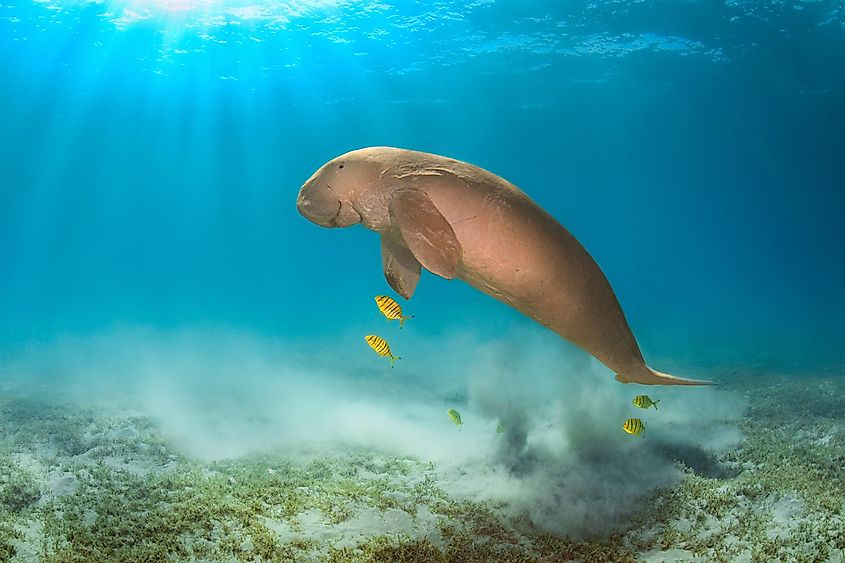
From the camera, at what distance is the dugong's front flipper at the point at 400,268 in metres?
3.37

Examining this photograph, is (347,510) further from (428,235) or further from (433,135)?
(433,135)

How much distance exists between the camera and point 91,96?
37094 mm

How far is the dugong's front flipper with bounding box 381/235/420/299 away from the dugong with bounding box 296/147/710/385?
0.91 feet

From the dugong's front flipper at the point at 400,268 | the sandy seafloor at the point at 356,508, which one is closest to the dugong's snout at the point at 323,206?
the dugong's front flipper at the point at 400,268

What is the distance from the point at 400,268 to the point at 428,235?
713 millimetres

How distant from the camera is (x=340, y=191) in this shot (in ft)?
10.5

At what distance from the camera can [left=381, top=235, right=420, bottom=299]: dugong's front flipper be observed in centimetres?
337

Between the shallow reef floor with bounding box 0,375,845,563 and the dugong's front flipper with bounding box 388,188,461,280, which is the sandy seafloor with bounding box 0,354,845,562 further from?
the dugong's front flipper with bounding box 388,188,461,280

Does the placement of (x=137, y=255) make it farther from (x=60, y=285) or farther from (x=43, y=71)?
(x=43, y=71)

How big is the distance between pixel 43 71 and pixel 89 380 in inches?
1080

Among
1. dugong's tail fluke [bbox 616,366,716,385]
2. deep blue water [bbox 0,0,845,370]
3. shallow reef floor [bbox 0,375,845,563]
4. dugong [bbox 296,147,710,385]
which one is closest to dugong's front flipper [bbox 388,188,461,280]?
dugong [bbox 296,147,710,385]

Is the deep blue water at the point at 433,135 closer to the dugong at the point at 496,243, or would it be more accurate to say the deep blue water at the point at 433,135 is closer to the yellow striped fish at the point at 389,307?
the yellow striped fish at the point at 389,307

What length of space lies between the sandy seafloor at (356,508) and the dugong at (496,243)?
2.52 metres

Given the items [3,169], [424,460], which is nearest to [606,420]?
[424,460]
